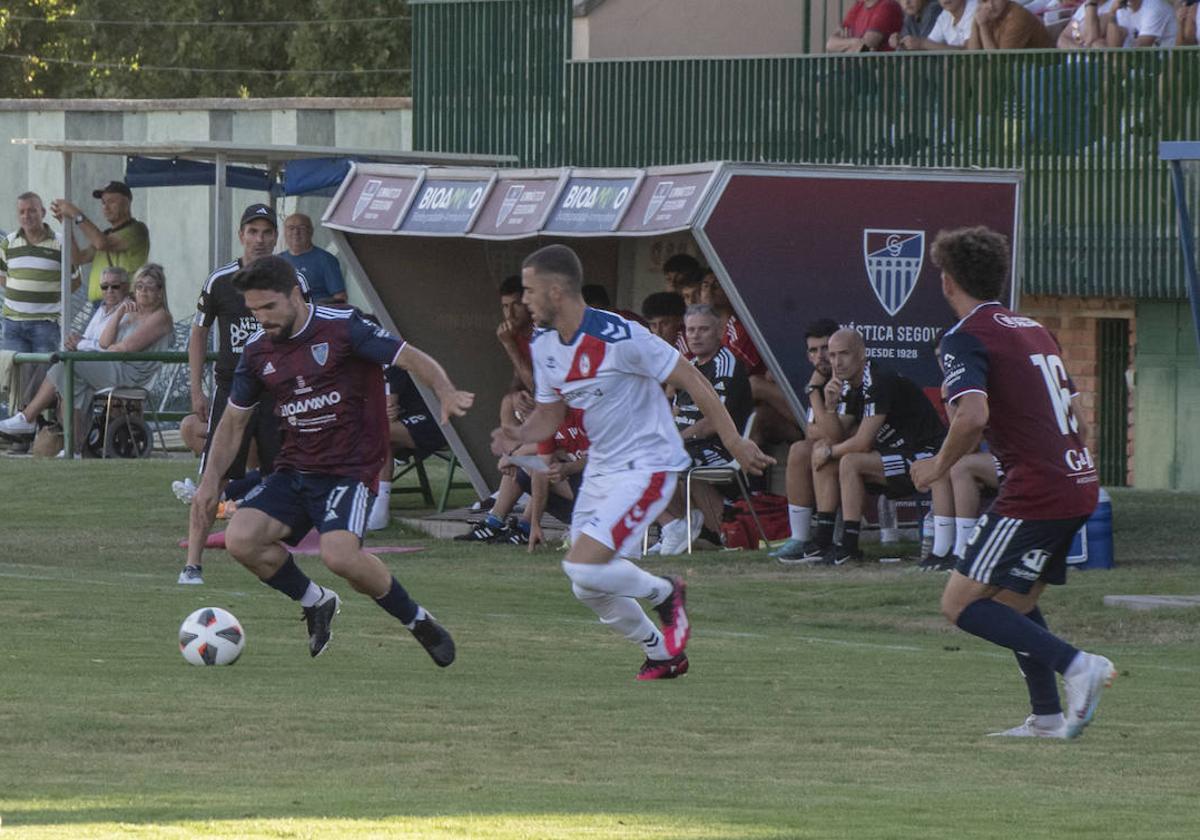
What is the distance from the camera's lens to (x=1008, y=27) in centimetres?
2273

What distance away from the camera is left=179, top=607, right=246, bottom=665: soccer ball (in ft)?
34.7

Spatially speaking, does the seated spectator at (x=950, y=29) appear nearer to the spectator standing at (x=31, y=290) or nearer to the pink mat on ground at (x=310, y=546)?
the pink mat on ground at (x=310, y=546)

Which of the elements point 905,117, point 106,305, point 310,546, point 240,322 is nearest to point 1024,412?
point 240,322

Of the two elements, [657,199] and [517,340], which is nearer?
[657,199]

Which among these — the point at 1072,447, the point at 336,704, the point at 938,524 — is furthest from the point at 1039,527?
the point at 938,524

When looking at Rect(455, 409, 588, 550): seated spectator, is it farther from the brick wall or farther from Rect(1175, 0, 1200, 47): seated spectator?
the brick wall

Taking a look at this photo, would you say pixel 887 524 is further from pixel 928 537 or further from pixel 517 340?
pixel 517 340

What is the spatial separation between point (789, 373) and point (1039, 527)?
863 cm

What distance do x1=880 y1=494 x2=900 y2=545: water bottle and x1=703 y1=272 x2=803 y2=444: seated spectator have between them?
0.79m

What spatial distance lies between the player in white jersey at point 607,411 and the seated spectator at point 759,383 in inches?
278

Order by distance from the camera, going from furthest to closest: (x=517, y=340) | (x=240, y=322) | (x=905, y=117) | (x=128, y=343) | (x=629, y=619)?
(x=905, y=117)
(x=128, y=343)
(x=517, y=340)
(x=240, y=322)
(x=629, y=619)

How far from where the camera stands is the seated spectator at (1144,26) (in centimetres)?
2230

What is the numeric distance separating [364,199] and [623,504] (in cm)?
879

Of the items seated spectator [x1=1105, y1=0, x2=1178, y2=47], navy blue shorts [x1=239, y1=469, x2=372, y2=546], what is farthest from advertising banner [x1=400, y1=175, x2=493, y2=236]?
seated spectator [x1=1105, y1=0, x2=1178, y2=47]
